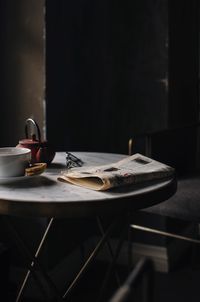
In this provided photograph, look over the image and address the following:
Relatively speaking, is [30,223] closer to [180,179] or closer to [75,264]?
[75,264]

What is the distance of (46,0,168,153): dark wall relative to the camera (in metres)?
2.38

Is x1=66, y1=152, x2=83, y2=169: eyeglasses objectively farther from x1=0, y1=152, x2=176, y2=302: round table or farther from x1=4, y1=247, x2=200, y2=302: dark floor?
x1=4, y1=247, x2=200, y2=302: dark floor

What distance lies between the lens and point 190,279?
2.35 metres

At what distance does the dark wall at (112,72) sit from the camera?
2.38 metres

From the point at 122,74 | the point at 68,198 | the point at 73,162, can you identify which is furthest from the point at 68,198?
the point at 122,74

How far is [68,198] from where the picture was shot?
115 centimetres

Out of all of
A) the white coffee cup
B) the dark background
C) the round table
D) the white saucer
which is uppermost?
the dark background

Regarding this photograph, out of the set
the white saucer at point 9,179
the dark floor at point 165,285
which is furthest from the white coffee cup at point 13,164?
the dark floor at point 165,285

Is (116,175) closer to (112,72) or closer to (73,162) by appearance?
(73,162)

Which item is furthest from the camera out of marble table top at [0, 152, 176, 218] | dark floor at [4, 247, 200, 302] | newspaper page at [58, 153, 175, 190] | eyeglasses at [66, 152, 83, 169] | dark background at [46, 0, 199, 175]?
dark background at [46, 0, 199, 175]

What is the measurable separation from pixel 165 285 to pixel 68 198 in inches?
51.6

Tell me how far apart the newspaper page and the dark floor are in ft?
2.74

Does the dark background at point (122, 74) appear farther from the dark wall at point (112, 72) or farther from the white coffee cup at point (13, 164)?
the white coffee cup at point (13, 164)

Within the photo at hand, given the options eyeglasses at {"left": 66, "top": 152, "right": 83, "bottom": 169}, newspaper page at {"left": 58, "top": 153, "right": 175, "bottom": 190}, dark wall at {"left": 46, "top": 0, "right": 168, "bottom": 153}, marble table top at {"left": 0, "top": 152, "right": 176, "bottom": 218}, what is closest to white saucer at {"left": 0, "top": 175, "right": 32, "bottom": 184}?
marble table top at {"left": 0, "top": 152, "right": 176, "bottom": 218}
